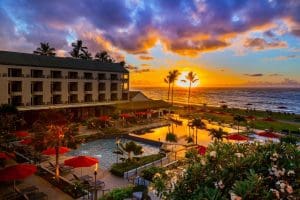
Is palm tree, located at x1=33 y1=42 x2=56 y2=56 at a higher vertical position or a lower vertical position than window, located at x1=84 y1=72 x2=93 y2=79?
A: higher

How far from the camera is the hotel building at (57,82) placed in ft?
121

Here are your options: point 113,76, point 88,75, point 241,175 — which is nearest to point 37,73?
point 88,75

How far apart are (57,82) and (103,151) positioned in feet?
62.7

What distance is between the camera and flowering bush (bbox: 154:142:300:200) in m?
4.79

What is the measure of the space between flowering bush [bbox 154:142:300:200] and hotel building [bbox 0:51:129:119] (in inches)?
1419

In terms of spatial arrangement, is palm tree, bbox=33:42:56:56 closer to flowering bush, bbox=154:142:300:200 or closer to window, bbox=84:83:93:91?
window, bbox=84:83:93:91

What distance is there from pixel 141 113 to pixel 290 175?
40.2 metres

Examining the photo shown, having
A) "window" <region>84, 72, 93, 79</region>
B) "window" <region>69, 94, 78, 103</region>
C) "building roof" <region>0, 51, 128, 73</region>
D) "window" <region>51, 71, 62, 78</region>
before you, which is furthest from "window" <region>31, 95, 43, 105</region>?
"window" <region>84, 72, 93, 79</region>

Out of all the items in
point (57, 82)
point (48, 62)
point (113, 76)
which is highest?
point (48, 62)

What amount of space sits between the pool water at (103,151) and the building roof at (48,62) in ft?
53.9

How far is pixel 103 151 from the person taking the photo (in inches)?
1132

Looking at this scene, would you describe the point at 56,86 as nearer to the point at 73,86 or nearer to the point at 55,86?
the point at 55,86

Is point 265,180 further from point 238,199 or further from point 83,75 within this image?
point 83,75

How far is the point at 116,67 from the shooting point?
53875mm
